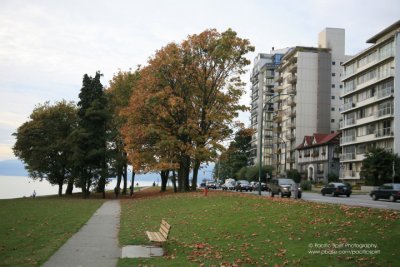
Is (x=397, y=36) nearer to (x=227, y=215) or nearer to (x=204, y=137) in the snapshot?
(x=204, y=137)

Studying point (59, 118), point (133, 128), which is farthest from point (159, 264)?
point (59, 118)

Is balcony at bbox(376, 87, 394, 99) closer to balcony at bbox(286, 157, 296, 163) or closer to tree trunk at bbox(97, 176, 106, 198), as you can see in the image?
balcony at bbox(286, 157, 296, 163)

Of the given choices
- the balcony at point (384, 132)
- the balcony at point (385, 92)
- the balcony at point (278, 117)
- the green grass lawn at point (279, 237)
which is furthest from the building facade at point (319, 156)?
the green grass lawn at point (279, 237)

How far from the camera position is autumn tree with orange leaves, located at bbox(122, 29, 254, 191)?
40.4 metres

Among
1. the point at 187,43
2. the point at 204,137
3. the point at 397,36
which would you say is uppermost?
the point at 397,36

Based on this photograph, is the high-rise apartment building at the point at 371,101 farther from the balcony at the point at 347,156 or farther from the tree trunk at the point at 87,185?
the tree trunk at the point at 87,185

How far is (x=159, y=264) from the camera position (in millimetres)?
10867

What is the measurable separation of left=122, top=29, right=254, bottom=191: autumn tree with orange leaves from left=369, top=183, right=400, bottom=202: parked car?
13.5 meters

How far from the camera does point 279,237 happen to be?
1351 cm

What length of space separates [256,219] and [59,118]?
146 ft

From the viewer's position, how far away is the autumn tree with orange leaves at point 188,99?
4038 cm

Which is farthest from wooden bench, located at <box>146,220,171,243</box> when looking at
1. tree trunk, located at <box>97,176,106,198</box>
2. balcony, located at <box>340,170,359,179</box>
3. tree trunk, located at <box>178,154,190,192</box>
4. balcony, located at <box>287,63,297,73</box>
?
balcony, located at <box>287,63,297,73</box>

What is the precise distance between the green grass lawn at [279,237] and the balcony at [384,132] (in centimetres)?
5091

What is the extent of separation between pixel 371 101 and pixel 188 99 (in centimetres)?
4059
